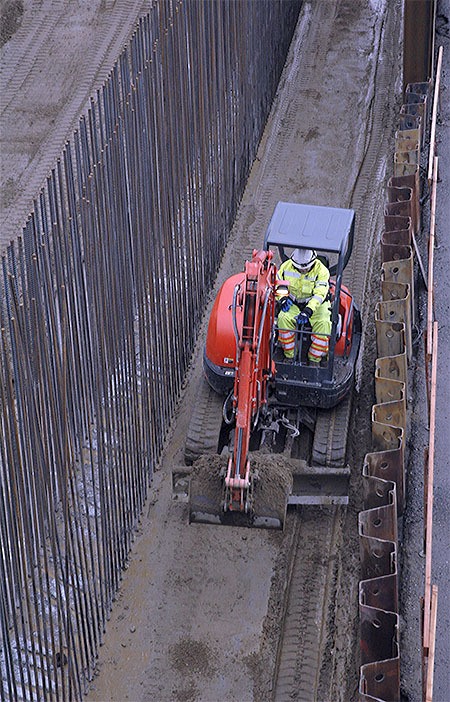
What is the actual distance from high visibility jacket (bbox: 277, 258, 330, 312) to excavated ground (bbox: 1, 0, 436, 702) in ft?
7.47

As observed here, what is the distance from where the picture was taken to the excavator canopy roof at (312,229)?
13.2 meters

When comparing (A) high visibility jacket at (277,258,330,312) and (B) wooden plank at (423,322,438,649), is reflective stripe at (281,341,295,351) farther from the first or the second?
(B) wooden plank at (423,322,438,649)

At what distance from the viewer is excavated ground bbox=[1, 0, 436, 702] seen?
12.1m

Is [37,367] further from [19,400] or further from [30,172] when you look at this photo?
[30,172]

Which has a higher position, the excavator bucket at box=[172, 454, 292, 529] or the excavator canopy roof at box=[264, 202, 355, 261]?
the excavator canopy roof at box=[264, 202, 355, 261]

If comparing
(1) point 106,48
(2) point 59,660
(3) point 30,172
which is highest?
(1) point 106,48

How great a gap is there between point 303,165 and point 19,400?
11106mm

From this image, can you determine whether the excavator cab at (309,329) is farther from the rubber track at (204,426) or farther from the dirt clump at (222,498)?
the dirt clump at (222,498)

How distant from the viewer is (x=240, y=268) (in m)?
17.6

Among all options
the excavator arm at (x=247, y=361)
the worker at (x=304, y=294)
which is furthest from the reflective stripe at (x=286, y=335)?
the excavator arm at (x=247, y=361)

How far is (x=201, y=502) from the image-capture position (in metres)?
12.5

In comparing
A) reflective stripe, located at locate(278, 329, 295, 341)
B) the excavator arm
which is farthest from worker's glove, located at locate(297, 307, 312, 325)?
the excavator arm

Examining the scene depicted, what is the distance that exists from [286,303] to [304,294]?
23cm

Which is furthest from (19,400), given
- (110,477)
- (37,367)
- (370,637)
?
(370,637)
